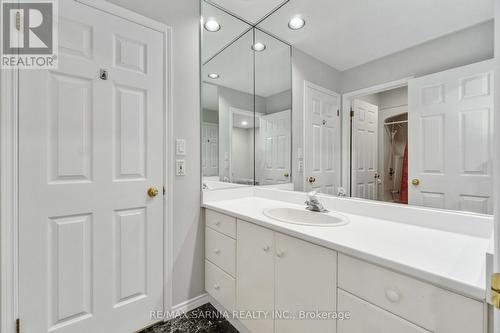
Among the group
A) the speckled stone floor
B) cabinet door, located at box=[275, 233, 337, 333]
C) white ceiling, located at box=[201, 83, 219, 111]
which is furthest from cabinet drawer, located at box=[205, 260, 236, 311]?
white ceiling, located at box=[201, 83, 219, 111]

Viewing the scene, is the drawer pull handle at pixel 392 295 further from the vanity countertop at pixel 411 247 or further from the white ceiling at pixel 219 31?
the white ceiling at pixel 219 31

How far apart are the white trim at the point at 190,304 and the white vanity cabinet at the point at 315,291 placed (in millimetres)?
165

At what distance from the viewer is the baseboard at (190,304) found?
1525 mm

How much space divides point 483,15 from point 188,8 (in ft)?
5.67

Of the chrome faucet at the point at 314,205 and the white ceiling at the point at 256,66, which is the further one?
the white ceiling at the point at 256,66

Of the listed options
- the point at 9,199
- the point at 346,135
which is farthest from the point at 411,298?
the point at 9,199

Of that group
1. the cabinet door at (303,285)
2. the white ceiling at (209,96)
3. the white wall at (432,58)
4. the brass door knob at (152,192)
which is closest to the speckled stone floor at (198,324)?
the cabinet door at (303,285)

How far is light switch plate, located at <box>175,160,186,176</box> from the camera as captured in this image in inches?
60.2

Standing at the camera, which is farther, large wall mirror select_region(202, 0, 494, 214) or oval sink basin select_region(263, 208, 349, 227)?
oval sink basin select_region(263, 208, 349, 227)

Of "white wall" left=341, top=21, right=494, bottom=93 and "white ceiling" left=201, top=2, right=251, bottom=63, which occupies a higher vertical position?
"white ceiling" left=201, top=2, right=251, bottom=63

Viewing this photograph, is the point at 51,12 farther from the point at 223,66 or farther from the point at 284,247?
the point at 284,247

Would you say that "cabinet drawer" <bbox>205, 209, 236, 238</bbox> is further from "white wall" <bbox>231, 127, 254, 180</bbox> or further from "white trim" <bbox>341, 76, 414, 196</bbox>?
A: "white trim" <bbox>341, 76, 414, 196</bbox>

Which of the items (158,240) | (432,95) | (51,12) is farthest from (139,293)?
(432,95)

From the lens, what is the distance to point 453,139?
96 cm
